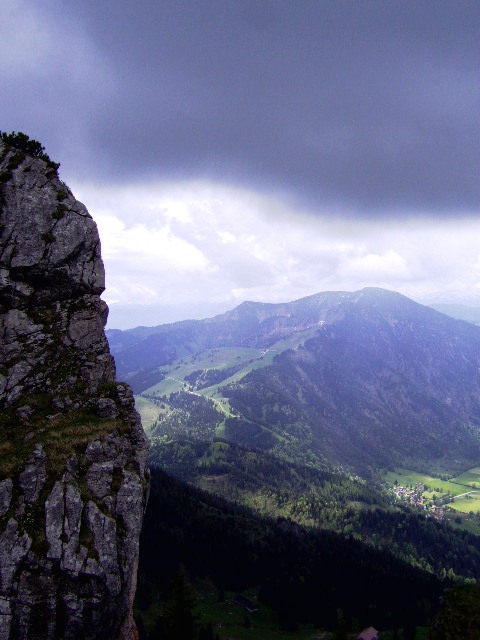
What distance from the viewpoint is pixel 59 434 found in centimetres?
4884

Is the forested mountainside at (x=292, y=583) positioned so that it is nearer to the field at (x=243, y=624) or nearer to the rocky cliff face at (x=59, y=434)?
the field at (x=243, y=624)

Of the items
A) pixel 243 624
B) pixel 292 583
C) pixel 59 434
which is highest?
pixel 59 434

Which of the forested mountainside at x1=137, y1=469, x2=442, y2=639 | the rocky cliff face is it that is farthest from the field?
the rocky cliff face

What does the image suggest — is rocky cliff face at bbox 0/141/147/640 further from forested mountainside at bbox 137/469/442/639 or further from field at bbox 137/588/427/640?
forested mountainside at bbox 137/469/442/639

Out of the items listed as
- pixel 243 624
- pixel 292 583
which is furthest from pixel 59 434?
pixel 292 583

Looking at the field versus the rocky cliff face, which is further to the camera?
the field

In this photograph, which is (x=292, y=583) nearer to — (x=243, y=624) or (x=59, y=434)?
(x=243, y=624)

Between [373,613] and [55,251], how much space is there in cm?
18866

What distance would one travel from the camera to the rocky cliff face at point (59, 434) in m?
41.6

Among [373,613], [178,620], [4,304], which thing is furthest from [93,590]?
[373,613]

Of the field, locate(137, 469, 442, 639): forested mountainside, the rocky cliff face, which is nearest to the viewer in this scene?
the rocky cliff face

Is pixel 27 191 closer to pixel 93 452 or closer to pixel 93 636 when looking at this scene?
pixel 93 452

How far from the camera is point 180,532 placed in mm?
197375

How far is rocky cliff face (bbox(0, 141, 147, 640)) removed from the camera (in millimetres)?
41562
